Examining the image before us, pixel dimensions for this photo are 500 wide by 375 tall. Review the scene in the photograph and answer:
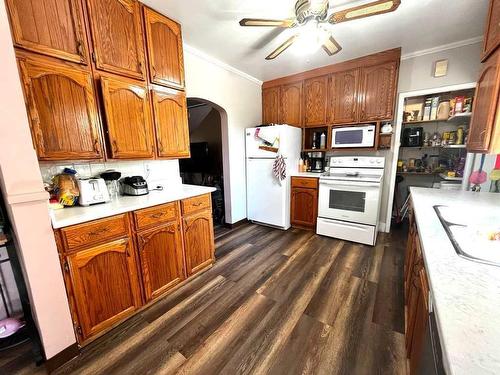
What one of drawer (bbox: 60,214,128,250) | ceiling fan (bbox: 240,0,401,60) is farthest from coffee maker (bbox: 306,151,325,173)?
drawer (bbox: 60,214,128,250)

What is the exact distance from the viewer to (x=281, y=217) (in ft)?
10.6

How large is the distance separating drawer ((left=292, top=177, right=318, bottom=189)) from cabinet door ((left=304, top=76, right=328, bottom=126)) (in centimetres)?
89

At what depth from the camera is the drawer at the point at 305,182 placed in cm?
308

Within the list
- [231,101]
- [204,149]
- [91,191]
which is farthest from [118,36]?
[204,149]

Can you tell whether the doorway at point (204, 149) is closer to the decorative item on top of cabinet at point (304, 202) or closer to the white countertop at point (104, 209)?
the decorative item on top of cabinet at point (304, 202)

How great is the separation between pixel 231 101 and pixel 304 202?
1.89 metres

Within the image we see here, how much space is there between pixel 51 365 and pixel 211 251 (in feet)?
4.42

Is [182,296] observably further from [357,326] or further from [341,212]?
[341,212]

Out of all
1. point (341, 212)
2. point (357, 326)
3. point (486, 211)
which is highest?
point (486, 211)

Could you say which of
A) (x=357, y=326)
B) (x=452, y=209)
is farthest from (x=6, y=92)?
(x=452, y=209)

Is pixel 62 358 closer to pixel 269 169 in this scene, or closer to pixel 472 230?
pixel 472 230

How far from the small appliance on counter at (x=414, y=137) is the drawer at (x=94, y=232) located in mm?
3788

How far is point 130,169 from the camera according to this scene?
2041 millimetres

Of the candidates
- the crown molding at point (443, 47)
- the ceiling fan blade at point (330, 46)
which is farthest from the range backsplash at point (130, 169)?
the crown molding at point (443, 47)
